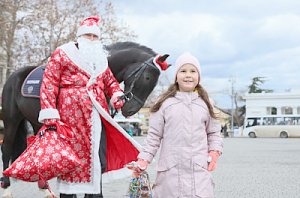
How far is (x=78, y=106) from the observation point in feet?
16.5

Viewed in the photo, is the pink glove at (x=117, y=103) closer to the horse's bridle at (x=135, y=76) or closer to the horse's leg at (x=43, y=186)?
the horse's bridle at (x=135, y=76)

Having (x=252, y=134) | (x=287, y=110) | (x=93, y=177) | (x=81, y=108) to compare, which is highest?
(x=287, y=110)

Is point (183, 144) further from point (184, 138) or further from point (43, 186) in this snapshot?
point (43, 186)

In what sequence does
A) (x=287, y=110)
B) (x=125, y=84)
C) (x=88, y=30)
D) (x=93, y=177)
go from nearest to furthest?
1. (x=93, y=177)
2. (x=88, y=30)
3. (x=125, y=84)
4. (x=287, y=110)

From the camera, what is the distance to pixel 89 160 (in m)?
5.02

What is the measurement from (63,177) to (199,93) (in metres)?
1.70

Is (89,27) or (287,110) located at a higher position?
(287,110)

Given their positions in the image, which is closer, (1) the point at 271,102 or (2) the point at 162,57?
(2) the point at 162,57

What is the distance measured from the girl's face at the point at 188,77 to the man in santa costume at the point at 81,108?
1.30m

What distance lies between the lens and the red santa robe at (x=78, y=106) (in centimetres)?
496

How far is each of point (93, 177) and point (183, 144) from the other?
1.45m

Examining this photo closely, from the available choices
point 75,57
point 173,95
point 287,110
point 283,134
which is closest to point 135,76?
point 75,57

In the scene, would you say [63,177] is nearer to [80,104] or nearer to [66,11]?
[80,104]

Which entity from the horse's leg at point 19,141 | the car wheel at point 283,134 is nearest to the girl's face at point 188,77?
the horse's leg at point 19,141
